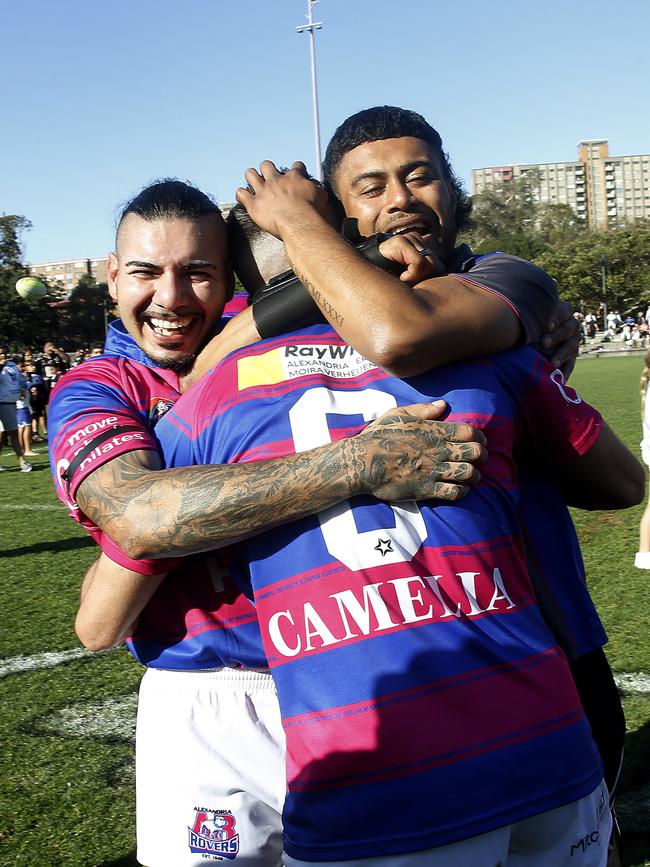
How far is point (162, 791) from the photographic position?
2121 mm

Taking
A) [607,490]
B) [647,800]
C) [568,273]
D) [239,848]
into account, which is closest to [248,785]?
[239,848]

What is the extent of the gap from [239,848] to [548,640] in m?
0.88

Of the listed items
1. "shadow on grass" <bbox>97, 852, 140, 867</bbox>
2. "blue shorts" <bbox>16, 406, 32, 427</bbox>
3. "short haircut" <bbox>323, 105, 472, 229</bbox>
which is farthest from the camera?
"blue shorts" <bbox>16, 406, 32, 427</bbox>

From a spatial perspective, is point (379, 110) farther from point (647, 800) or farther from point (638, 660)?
point (638, 660)

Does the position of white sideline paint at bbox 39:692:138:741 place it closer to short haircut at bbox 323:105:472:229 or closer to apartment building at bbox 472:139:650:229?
short haircut at bbox 323:105:472:229

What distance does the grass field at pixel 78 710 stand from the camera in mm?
3607

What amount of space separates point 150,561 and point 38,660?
4.33 meters

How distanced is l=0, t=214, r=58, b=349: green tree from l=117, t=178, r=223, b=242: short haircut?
196 ft

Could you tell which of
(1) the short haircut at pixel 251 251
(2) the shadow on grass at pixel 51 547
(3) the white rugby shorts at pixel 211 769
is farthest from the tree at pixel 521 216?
(3) the white rugby shorts at pixel 211 769

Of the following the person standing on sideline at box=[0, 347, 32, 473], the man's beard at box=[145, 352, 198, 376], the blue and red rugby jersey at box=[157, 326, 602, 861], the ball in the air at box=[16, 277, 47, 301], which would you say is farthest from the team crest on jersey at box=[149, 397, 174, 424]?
the ball in the air at box=[16, 277, 47, 301]

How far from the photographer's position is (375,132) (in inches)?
91.2

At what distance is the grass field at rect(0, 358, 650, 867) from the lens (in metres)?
3.61

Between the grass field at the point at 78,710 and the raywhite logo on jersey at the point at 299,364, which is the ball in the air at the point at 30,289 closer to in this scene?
the grass field at the point at 78,710

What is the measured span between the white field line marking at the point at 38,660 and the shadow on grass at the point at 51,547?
10.6 ft
